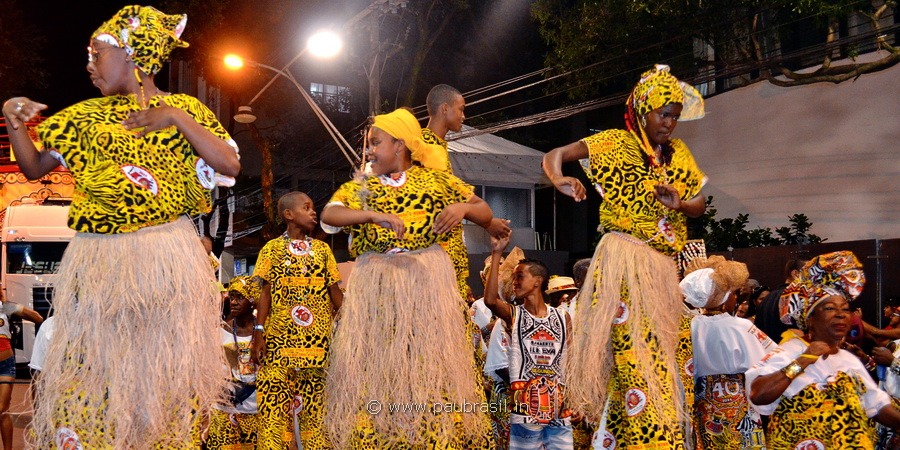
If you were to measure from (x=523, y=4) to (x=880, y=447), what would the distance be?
69.4ft

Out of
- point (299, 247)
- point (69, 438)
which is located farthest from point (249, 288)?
point (69, 438)

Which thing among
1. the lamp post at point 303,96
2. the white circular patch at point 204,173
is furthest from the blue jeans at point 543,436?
the lamp post at point 303,96

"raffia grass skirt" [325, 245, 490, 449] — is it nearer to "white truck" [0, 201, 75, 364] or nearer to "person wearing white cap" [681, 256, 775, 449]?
"person wearing white cap" [681, 256, 775, 449]

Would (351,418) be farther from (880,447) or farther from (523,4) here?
(523,4)

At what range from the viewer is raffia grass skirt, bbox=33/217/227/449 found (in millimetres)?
3461

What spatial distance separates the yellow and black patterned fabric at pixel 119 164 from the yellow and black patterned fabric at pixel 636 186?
6.96ft

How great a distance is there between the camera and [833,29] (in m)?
12.6

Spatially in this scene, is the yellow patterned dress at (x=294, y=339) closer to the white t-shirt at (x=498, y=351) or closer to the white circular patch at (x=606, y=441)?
the white t-shirt at (x=498, y=351)

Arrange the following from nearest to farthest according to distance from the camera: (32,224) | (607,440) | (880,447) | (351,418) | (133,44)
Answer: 1. (133,44)
2. (351,418)
3. (607,440)
4. (880,447)
5. (32,224)

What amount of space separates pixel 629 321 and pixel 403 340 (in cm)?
121

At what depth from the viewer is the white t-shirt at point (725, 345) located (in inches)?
236

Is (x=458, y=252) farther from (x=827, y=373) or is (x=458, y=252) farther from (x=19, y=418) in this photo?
(x=19, y=418)

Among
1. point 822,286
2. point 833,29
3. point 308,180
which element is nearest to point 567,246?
point 308,180

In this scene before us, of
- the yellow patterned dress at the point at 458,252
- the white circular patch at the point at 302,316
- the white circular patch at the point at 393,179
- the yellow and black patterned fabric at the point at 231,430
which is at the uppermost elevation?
the white circular patch at the point at 393,179
